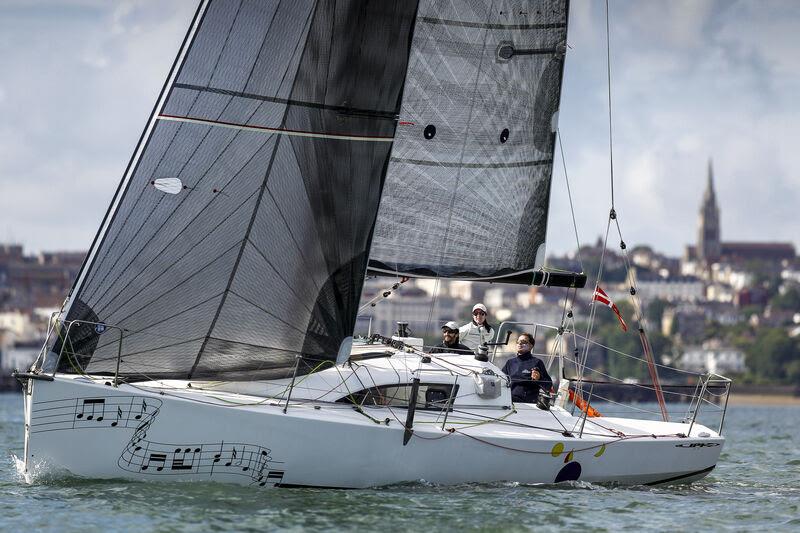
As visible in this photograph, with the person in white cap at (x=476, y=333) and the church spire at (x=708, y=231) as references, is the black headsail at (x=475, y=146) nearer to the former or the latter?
the person in white cap at (x=476, y=333)

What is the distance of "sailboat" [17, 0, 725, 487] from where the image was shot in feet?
35.0

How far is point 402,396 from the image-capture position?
38.3ft

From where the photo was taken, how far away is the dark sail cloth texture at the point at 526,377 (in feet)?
42.0

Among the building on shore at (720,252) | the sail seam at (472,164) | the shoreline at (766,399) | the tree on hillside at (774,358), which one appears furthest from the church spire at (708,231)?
the sail seam at (472,164)

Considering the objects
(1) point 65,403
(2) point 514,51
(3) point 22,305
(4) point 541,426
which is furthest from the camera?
(3) point 22,305

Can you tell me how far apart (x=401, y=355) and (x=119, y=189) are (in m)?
2.80

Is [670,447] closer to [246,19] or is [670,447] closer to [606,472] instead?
[606,472]

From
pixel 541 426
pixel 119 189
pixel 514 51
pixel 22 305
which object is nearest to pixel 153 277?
pixel 119 189

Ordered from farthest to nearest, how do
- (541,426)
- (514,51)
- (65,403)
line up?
(514,51) < (541,426) < (65,403)

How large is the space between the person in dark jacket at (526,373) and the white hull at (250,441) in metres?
1.04

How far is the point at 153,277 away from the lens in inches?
431

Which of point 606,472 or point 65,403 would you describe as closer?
point 65,403

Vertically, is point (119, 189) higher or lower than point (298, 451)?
higher

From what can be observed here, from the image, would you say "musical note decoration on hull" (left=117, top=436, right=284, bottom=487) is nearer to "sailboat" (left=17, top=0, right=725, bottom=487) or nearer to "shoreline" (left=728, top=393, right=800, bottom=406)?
"sailboat" (left=17, top=0, right=725, bottom=487)
